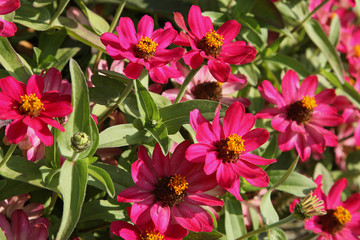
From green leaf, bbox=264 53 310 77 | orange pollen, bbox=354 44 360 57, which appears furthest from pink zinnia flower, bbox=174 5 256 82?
orange pollen, bbox=354 44 360 57

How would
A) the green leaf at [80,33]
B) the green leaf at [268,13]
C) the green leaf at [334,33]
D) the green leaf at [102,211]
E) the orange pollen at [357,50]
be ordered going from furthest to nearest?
the orange pollen at [357,50] < the green leaf at [334,33] < the green leaf at [268,13] < the green leaf at [80,33] < the green leaf at [102,211]

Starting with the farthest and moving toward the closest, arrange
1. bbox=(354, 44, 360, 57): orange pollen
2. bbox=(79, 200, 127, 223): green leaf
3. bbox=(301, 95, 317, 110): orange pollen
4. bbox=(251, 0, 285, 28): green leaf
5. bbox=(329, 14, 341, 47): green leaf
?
bbox=(354, 44, 360, 57): orange pollen, bbox=(329, 14, 341, 47): green leaf, bbox=(251, 0, 285, 28): green leaf, bbox=(301, 95, 317, 110): orange pollen, bbox=(79, 200, 127, 223): green leaf

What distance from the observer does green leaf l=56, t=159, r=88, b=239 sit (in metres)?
0.78

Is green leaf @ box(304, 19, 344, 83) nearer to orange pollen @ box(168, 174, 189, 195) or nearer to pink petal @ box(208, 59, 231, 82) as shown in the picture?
pink petal @ box(208, 59, 231, 82)

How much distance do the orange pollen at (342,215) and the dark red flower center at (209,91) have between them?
0.44 metres

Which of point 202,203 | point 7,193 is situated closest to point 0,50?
point 7,193

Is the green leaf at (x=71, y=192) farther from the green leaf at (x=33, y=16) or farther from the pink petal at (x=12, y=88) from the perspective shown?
the green leaf at (x=33, y=16)

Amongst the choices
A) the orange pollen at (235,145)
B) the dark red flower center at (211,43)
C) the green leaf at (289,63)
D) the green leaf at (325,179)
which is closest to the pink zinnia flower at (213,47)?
the dark red flower center at (211,43)

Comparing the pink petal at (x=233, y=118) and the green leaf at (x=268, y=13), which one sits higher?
the green leaf at (x=268, y=13)

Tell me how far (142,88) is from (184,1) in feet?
1.93

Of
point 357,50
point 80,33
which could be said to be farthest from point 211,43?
point 357,50

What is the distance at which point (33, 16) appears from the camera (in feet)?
3.86

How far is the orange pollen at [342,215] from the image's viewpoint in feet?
3.84

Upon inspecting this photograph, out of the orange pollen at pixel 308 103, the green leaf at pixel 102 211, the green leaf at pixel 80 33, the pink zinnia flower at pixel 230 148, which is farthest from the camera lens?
the orange pollen at pixel 308 103
